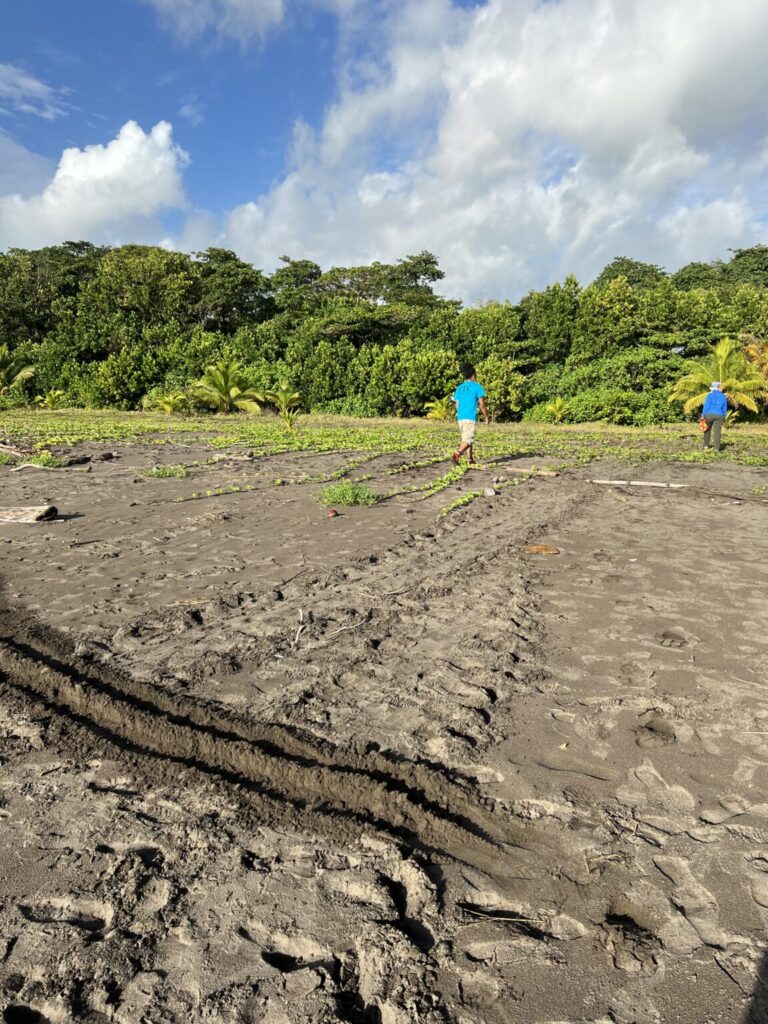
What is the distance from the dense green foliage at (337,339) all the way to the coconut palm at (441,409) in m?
1.11

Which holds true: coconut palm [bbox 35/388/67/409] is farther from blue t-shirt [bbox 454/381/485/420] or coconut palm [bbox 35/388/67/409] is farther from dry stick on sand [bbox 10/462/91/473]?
blue t-shirt [bbox 454/381/485/420]

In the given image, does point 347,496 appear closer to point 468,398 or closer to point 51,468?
point 468,398

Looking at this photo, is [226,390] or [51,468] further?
[226,390]

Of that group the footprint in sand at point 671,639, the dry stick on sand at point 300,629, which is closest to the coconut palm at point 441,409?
the dry stick on sand at point 300,629

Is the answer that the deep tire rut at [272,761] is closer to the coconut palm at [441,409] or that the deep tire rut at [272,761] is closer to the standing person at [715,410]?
the standing person at [715,410]

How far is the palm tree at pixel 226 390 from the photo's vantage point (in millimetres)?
26938

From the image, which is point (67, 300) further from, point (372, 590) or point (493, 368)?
point (372, 590)

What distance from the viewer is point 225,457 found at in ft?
42.8

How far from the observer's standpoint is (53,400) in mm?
29844

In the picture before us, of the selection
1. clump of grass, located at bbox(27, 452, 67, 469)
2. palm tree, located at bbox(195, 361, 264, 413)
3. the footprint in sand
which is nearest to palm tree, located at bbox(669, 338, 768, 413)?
palm tree, located at bbox(195, 361, 264, 413)

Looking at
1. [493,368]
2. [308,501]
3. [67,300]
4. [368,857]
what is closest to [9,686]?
[368,857]

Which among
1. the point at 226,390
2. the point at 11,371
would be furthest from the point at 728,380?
the point at 11,371

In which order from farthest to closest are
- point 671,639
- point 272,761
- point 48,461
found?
point 48,461 → point 671,639 → point 272,761

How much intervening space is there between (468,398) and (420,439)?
20.1ft
